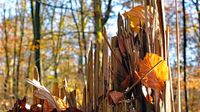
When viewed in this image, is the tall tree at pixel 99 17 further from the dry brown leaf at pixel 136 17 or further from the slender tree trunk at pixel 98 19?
the dry brown leaf at pixel 136 17

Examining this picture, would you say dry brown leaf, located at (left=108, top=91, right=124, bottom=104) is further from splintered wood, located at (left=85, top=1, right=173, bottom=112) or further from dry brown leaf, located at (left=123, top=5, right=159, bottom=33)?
dry brown leaf, located at (left=123, top=5, right=159, bottom=33)

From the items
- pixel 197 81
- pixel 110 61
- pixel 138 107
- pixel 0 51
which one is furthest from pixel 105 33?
pixel 0 51

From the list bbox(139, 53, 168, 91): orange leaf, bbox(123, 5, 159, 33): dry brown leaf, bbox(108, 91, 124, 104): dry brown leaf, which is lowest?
bbox(108, 91, 124, 104): dry brown leaf

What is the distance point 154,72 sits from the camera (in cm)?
80

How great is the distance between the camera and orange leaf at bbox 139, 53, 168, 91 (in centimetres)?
79

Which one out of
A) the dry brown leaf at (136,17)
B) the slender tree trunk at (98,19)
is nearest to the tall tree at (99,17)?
the slender tree trunk at (98,19)

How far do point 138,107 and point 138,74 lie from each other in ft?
0.24

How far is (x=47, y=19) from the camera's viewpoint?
14391 millimetres

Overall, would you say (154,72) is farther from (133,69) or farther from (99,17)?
(99,17)

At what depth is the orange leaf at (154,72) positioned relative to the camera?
79 cm

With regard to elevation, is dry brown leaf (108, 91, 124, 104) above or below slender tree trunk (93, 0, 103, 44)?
below

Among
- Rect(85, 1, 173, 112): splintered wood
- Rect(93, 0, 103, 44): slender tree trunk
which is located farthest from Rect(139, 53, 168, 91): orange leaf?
Rect(93, 0, 103, 44): slender tree trunk

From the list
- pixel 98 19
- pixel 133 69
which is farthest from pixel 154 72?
pixel 98 19

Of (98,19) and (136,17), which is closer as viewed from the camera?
(136,17)
